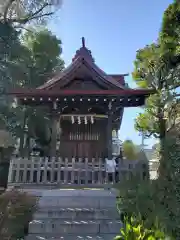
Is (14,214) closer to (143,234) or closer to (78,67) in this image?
(143,234)

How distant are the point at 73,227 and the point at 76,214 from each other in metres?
0.45

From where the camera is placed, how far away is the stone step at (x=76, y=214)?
551cm

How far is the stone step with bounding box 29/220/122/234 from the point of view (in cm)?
507

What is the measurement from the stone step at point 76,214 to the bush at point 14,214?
286mm

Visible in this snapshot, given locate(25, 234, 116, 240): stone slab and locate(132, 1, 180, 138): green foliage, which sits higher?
locate(132, 1, 180, 138): green foliage

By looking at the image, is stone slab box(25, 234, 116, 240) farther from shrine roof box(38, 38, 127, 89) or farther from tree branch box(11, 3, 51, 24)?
tree branch box(11, 3, 51, 24)

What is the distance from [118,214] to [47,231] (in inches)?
68.1

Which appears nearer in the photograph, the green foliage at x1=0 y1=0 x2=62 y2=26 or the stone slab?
the stone slab

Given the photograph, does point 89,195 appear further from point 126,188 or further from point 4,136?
point 4,136

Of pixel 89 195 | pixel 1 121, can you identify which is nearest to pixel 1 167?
pixel 1 121

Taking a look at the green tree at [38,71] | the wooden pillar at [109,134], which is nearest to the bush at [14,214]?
the wooden pillar at [109,134]

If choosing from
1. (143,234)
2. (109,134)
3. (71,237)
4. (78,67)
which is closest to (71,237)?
(71,237)

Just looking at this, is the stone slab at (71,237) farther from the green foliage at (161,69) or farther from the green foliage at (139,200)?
the green foliage at (161,69)

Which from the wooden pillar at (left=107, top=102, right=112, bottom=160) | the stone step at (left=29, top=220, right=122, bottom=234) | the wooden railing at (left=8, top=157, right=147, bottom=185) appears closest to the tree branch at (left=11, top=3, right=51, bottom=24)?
the wooden pillar at (left=107, top=102, right=112, bottom=160)
